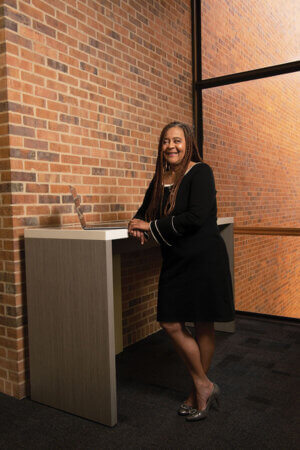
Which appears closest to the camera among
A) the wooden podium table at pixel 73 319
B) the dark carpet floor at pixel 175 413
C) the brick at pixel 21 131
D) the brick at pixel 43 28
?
the dark carpet floor at pixel 175 413

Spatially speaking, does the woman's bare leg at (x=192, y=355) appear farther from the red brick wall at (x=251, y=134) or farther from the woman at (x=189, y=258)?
the red brick wall at (x=251, y=134)

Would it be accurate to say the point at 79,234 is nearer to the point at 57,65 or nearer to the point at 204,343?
the point at 204,343

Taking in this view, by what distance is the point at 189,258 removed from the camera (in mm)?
1971

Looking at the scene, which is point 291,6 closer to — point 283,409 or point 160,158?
point 160,158

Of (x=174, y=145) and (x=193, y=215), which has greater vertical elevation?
(x=174, y=145)

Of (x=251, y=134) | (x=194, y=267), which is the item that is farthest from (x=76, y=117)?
(x=251, y=134)

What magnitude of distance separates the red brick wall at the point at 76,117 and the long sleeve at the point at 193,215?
2.70 feet

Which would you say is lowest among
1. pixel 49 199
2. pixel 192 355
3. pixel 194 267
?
pixel 192 355

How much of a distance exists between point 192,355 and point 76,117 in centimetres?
164

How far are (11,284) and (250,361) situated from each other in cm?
167

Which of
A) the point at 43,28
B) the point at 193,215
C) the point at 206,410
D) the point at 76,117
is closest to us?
the point at 193,215

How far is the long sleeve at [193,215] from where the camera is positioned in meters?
1.90

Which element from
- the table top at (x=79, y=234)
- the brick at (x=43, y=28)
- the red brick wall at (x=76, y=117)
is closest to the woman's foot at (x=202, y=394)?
the table top at (x=79, y=234)

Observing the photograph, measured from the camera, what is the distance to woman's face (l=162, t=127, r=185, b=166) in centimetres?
203
